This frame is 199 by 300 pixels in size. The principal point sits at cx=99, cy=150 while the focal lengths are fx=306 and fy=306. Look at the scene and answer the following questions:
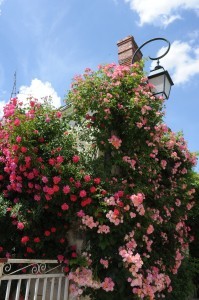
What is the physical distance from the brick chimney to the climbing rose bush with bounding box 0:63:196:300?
273 centimetres

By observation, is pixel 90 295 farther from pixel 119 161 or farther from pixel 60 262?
pixel 119 161

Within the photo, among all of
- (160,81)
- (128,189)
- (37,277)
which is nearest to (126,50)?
(160,81)

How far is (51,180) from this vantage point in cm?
399

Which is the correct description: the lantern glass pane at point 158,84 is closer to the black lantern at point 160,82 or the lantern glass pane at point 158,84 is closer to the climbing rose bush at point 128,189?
the black lantern at point 160,82

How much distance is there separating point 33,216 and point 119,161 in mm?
1476

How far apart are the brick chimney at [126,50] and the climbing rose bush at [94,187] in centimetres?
273

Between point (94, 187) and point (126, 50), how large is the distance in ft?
15.8

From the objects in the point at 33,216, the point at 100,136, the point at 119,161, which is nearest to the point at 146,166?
the point at 119,161

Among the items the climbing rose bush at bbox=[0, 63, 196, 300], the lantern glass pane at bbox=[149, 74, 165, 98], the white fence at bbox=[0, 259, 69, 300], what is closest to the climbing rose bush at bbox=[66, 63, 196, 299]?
the climbing rose bush at bbox=[0, 63, 196, 300]

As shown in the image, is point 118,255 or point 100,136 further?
point 100,136

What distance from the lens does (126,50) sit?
25.4 feet

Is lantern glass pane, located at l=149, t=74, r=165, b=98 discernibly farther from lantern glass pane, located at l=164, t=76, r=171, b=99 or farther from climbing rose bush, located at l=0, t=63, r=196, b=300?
climbing rose bush, located at l=0, t=63, r=196, b=300

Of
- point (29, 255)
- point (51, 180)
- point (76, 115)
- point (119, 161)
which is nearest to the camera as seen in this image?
point (51, 180)

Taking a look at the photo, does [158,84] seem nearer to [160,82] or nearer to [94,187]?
[160,82]
